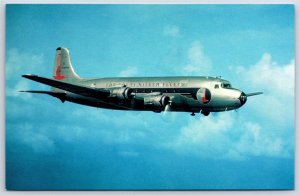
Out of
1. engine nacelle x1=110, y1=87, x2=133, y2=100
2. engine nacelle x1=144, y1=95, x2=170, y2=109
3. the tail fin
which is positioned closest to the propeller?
engine nacelle x1=144, y1=95, x2=170, y2=109

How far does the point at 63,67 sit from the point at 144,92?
1.03 meters

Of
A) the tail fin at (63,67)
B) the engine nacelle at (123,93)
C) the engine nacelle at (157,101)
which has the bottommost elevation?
the engine nacelle at (157,101)

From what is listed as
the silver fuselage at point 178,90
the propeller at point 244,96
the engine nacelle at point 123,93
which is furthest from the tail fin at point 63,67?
the propeller at point 244,96

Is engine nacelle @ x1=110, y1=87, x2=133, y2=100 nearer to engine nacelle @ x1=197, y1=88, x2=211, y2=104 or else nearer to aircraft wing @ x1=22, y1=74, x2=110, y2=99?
aircraft wing @ x1=22, y1=74, x2=110, y2=99

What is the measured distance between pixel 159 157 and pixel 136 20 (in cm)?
165

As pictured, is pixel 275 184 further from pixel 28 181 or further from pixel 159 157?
pixel 28 181

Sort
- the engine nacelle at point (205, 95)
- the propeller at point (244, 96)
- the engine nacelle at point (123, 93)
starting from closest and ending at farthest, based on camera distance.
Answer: the propeller at point (244, 96), the engine nacelle at point (205, 95), the engine nacelle at point (123, 93)

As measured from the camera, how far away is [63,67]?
7062 mm

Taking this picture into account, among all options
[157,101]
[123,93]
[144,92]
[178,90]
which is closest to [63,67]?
[123,93]

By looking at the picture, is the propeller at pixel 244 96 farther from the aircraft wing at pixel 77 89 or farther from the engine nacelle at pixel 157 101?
the aircraft wing at pixel 77 89

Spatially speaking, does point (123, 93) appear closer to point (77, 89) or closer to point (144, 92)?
point (144, 92)

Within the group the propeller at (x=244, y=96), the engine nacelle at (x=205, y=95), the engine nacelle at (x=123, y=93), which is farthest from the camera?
the engine nacelle at (x=123, y=93)

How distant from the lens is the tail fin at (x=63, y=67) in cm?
700

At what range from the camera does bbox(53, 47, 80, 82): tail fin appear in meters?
7.00
